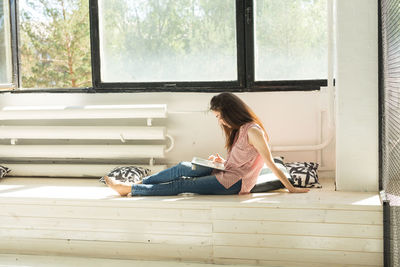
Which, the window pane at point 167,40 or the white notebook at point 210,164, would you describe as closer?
the white notebook at point 210,164

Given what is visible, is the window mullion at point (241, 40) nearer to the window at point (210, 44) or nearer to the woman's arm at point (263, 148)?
the window at point (210, 44)

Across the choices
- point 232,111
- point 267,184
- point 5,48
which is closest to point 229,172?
point 267,184

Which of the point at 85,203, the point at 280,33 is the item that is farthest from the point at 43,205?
the point at 280,33

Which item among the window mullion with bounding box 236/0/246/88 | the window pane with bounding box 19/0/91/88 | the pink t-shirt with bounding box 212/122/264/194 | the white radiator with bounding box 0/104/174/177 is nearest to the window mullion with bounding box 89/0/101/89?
the window pane with bounding box 19/0/91/88

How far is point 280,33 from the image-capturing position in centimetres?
393

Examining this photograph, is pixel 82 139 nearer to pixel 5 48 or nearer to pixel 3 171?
pixel 3 171

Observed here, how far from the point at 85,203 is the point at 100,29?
1.60 m

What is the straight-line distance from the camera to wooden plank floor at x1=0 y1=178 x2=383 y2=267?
2869 millimetres

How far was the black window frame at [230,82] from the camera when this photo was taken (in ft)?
12.9

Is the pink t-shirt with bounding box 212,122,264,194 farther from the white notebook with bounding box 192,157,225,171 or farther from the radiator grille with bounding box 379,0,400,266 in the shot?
the radiator grille with bounding box 379,0,400,266

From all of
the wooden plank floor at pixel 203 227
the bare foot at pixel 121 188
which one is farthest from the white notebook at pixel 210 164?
the bare foot at pixel 121 188

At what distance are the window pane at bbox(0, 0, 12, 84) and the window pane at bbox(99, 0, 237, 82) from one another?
780 millimetres

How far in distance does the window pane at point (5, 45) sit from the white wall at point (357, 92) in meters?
2.63

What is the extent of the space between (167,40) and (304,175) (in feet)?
4.94
